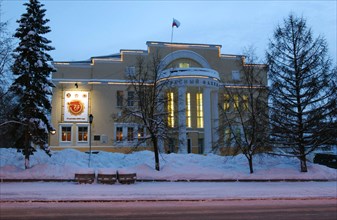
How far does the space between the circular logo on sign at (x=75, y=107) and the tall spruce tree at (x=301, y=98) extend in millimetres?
23778

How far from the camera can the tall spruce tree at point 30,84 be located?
77.9 feet

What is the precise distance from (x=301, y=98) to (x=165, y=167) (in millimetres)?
10216

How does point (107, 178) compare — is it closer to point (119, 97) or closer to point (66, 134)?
point (66, 134)

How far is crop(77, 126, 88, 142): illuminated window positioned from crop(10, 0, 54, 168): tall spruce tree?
18.0 m

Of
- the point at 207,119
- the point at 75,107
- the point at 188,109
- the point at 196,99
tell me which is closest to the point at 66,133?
the point at 75,107

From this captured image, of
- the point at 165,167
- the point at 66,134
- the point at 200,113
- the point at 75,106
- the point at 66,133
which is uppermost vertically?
the point at 75,106

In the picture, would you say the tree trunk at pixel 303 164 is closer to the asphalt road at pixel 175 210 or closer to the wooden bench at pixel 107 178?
the asphalt road at pixel 175 210

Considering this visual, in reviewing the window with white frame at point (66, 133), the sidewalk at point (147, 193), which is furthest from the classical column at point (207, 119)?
the sidewalk at point (147, 193)

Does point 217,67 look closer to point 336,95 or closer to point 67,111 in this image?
point 67,111

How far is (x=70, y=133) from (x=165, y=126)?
65.8ft

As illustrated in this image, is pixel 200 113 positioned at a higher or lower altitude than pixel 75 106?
lower

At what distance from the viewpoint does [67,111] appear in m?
42.9

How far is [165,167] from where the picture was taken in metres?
25.1

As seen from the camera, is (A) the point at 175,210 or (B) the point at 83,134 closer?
(A) the point at 175,210
